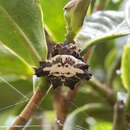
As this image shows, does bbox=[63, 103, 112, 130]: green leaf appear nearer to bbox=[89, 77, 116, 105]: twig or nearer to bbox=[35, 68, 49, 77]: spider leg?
bbox=[89, 77, 116, 105]: twig

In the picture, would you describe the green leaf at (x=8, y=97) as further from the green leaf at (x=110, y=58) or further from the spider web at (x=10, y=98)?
the green leaf at (x=110, y=58)

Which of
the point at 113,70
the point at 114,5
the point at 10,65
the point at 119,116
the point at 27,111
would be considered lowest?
the point at 27,111

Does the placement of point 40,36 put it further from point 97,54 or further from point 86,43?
point 97,54

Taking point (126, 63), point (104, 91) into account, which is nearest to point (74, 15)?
point (126, 63)

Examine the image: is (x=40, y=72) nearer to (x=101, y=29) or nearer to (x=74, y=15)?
(x=74, y=15)

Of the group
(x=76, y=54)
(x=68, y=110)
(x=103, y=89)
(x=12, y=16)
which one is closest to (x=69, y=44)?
(x=76, y=54)

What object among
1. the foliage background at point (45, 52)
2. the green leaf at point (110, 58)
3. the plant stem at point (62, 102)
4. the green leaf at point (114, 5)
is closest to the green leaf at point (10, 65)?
the foliage background at point (45, 52)
